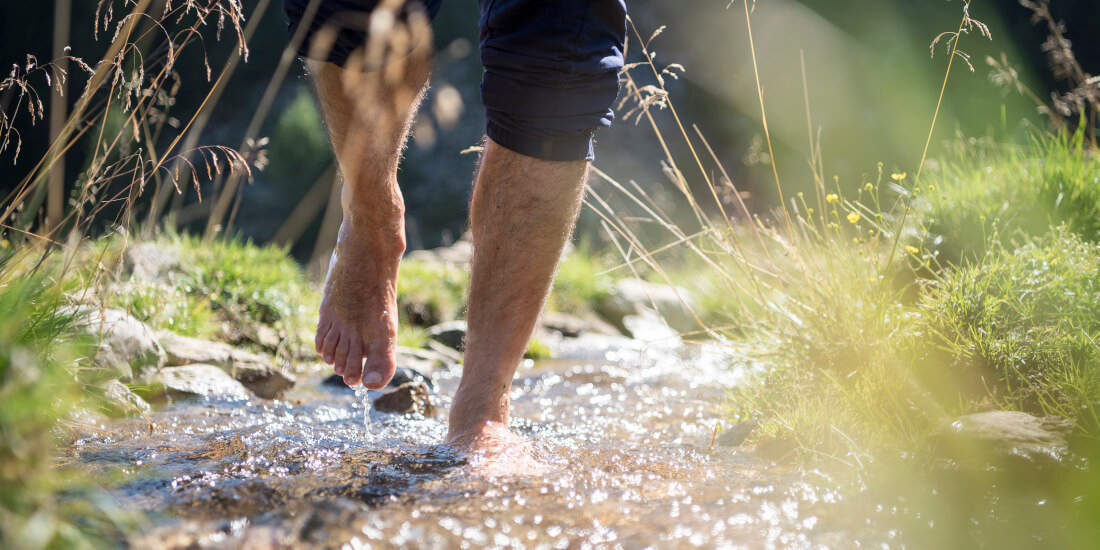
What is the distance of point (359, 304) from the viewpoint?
193cm

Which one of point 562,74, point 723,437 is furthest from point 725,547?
point 562,74

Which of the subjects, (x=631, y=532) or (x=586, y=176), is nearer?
(x=631, y=532)

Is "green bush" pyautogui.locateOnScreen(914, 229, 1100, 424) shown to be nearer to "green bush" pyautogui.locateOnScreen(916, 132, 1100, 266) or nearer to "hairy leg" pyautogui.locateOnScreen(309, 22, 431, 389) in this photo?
"green bush" pyautogui.locateOnScreen(916, 132, 1100, 266)

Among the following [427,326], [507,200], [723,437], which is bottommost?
[427,326]

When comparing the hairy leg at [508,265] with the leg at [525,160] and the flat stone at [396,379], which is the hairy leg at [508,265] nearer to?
the leg at [525,160]

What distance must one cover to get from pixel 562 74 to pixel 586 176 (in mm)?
217

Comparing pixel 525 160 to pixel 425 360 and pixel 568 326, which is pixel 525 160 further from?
pixel 568 326

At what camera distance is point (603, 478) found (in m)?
1.17

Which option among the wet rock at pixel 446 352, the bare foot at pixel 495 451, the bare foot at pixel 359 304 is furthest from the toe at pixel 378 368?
the wet rock at pixel 446 352

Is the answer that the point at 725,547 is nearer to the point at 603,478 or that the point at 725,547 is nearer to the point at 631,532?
the point at 631,532

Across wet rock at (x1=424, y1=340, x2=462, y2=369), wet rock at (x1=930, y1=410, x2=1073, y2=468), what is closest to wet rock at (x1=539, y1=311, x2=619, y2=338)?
wet rock at (x1=424, y1=340, x2=462, y2=369)

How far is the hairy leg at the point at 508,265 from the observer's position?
147 cm

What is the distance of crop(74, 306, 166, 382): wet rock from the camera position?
1833 mm

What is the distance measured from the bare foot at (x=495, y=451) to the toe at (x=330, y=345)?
1.92 ft
